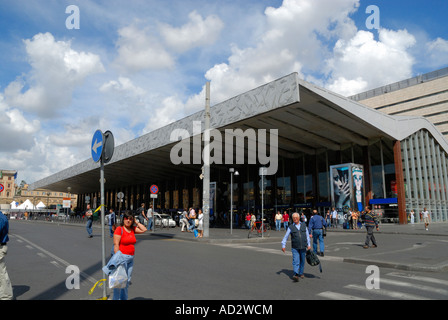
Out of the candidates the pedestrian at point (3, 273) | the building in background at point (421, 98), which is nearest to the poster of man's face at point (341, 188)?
the pedestrian at point (3, 273)

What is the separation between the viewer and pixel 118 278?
458 centimetres

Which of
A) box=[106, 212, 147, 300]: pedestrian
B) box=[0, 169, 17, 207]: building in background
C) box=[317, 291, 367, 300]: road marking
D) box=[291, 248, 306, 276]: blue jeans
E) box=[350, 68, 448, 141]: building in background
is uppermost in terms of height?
box=[350, 68, 448, 141]: building in background

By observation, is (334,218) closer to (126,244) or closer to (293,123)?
(293,123)

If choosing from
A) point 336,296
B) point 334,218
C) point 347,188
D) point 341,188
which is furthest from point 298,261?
point 347,188

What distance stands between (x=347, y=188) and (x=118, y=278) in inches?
1088

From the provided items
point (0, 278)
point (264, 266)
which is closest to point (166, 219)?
point (264, 266)

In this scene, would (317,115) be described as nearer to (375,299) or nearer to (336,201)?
(336,201)

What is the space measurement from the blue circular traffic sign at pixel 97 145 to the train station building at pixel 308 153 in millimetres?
13198

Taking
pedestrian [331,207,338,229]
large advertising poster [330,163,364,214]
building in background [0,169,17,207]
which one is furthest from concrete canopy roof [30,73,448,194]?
building in background [0,169,17,207]

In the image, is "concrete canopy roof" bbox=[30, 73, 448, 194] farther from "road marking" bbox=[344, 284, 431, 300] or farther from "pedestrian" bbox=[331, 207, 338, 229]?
"road marking" bbox=[344, 284, 431, 300]

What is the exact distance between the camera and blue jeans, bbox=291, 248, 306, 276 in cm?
725

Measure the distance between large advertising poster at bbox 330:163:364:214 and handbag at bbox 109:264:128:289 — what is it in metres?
26.7

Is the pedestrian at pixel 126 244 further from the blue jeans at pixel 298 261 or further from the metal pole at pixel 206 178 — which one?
the metal pole at pixel 206 178
